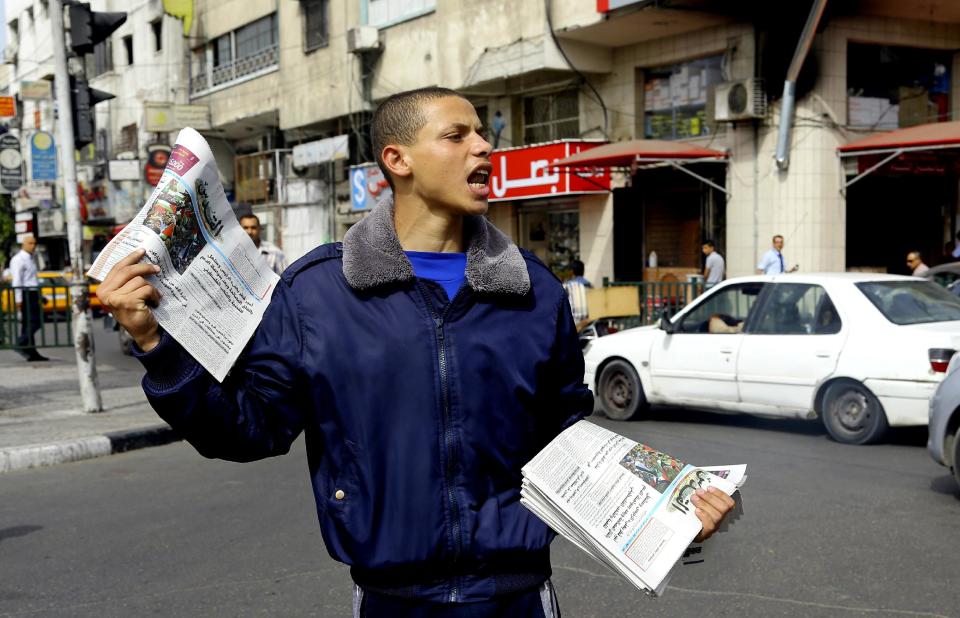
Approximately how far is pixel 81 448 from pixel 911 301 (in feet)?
22.8

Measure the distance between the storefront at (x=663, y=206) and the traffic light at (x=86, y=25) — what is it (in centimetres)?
899

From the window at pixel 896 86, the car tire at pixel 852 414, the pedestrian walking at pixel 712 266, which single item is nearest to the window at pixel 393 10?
the pedestrian walking at pixel 712 266

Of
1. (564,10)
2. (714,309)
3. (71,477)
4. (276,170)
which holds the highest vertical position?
(564,10)

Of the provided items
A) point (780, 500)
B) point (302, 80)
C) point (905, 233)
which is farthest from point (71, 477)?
point (302, 80)

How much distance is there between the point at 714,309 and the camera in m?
10.4

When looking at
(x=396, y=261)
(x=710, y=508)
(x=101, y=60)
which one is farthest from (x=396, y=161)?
(x=101, y=60)

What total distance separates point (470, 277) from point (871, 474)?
5972mm

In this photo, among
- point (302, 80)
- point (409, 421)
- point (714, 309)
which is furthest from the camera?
point (302, 80)

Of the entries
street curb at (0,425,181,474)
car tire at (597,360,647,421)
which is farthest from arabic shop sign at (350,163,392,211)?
street curb at (0,425,181,474)

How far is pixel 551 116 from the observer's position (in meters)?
22.4

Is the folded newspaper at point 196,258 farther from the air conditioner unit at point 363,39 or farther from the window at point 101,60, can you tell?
the window at point 101,60

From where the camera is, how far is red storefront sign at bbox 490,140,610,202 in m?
20.3

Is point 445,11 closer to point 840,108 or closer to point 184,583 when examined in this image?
point 840,108

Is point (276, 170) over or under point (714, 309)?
over
